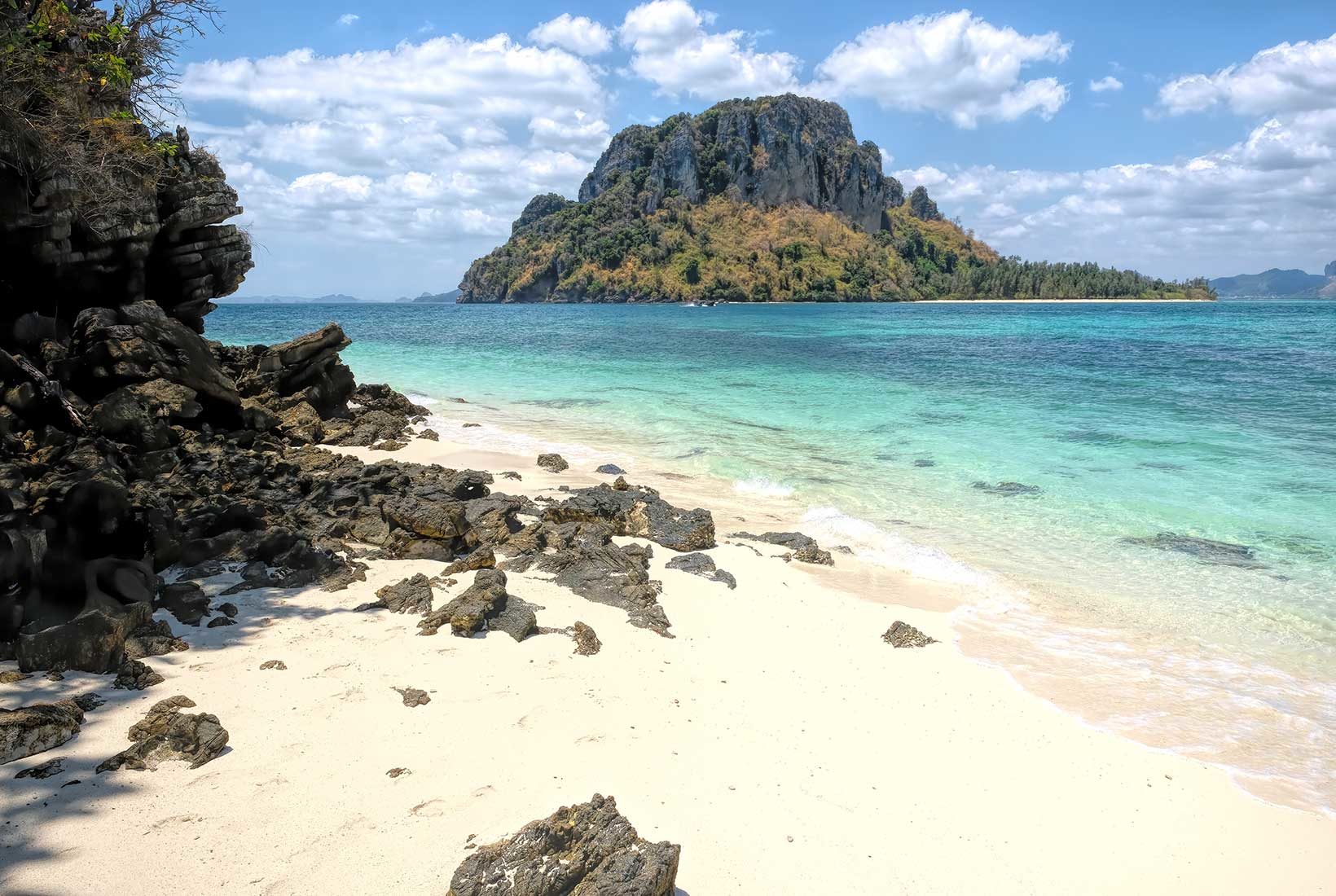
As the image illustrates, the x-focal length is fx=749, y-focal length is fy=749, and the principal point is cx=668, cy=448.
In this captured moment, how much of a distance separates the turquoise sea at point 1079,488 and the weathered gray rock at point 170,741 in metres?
6.28

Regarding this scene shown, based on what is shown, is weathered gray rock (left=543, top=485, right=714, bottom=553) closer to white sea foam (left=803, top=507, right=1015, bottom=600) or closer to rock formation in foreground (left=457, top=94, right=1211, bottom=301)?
white sea foam (left=803, top=507, right=1015, bottom=600)

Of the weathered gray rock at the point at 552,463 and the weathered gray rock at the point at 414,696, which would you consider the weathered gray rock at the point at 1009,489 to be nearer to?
the weathered gray rock at the point at 552,463

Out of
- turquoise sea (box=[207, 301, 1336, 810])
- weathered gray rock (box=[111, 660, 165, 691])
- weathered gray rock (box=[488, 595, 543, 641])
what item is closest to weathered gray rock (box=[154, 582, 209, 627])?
weathered gray rock (box=[111, 660, 165, 691])

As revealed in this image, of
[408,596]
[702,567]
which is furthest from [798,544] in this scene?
[408,596]

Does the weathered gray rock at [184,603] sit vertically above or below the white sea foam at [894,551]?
above

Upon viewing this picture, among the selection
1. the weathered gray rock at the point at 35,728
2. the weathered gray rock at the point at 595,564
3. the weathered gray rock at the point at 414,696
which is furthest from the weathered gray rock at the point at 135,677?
the weathered gray rock at the point at 595,564

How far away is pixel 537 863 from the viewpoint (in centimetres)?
353

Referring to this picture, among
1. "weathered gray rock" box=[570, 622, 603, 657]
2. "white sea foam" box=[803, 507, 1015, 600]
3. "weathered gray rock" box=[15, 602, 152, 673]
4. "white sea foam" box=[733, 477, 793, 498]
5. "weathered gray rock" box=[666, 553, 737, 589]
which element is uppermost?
"weathered gray rock" box=[15, 602, 152, 673]

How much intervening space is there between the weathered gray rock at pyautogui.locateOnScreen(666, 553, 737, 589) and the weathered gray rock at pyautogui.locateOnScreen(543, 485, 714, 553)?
14.6 inches

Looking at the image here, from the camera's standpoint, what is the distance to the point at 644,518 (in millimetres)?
9664

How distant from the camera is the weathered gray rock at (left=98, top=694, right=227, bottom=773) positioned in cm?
432

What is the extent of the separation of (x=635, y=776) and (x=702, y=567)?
404 centimetres

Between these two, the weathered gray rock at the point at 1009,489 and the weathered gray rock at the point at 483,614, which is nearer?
the weathered gray rock at the point at 483,614

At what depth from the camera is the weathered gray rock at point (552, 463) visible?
13445 mm
